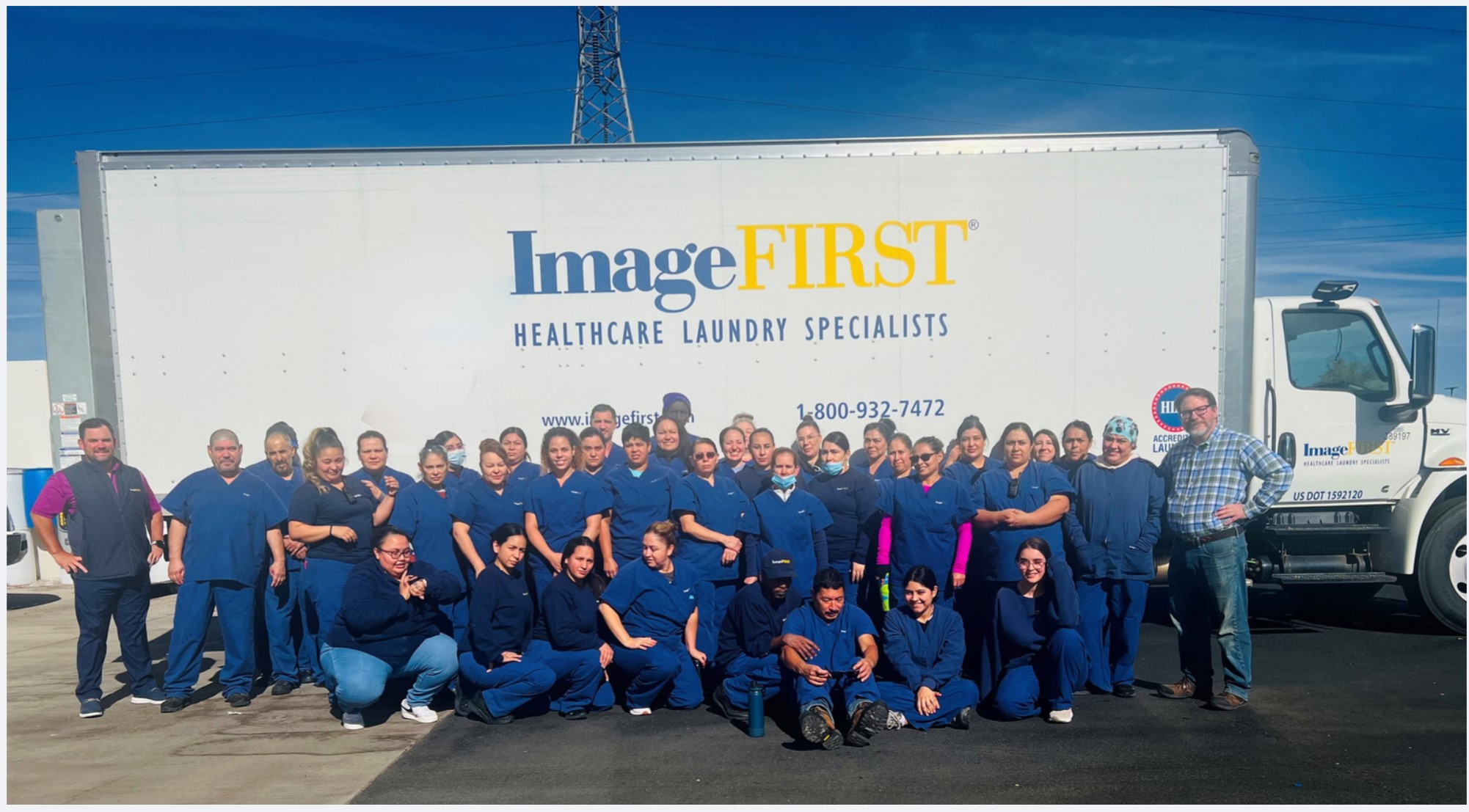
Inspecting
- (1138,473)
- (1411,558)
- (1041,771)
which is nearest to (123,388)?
(1041,771)

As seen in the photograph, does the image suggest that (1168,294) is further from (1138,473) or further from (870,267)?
(870,267)

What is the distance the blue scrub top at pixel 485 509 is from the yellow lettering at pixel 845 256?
2.44m

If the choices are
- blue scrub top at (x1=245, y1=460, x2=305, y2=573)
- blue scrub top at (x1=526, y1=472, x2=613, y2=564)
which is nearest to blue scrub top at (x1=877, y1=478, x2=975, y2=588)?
blue scrub top at (x1=526, y1=472, x2=613, y2=564)

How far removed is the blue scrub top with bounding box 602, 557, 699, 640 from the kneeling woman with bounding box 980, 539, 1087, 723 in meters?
1.82

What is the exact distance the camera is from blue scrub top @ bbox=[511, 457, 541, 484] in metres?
6.17

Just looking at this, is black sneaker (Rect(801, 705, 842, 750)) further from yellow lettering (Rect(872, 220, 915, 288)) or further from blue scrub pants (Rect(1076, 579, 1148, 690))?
yellow lettering (Rect(872, 220, 915, 288))

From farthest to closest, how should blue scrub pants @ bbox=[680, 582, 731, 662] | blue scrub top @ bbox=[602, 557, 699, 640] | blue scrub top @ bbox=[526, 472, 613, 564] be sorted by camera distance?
blue scrub top @ bbox=[526, 472, 613, 564], blue scrub pants @ bbox=[680, 582, 731, 662], blue scrub top @ bbox=[602, 557, 699, 640]

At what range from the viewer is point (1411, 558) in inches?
269

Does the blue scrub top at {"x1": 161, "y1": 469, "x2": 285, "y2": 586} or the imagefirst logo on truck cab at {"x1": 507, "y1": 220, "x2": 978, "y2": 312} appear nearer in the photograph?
the blue scrub top at {"x1": 161, "y1": 469, "x2": 285, "y2": 586}

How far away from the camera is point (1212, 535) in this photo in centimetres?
552

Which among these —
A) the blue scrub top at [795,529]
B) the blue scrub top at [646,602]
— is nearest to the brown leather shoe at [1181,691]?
the blue scrub top at [795,529]

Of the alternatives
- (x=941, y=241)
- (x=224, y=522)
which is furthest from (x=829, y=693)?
(x=224, y=522)

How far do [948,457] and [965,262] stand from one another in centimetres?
130

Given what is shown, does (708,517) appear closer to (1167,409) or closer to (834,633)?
(834,633)
